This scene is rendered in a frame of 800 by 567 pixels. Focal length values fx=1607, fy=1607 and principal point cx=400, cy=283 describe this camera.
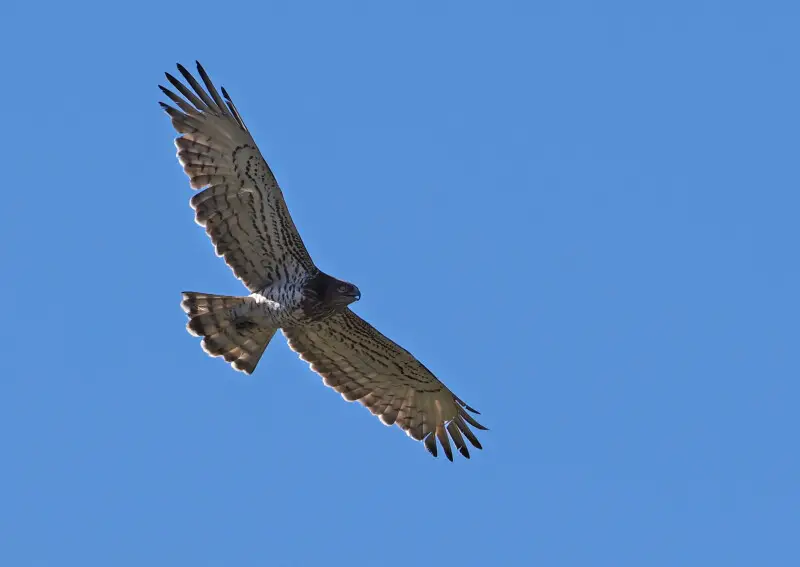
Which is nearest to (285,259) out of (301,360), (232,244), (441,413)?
Result: (232,244)

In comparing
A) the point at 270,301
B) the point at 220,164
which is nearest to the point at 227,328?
the point at 270,301

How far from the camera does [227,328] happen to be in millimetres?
18375

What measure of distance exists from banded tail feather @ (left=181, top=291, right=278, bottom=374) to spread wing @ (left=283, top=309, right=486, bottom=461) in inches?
34.8

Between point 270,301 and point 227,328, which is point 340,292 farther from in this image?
point 227,328

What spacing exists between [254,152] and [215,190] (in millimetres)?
603

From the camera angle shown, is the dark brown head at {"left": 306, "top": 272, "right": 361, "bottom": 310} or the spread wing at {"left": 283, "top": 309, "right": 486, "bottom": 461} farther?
the spread wing at {"left": 283, "top": 309, "right": 486, "bottom": 461}

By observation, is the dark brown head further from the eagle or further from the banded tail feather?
the banded tail feather

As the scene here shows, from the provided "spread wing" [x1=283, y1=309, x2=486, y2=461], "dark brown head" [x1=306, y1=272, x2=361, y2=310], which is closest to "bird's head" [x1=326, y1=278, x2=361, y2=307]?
"dark brown head" [x1=306, y1=272, x2=361, y2=310]

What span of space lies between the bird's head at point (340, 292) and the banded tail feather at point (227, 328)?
3.25 feet

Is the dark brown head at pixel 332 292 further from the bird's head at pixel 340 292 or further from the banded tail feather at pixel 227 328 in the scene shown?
the banded tail feather at pixel 227 328

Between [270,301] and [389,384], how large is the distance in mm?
2316

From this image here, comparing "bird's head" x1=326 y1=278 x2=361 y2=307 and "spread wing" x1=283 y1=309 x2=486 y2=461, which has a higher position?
"spread wing" x1=283 y1=309 x2=486 y2=461

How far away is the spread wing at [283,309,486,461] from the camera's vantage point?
19328 mm

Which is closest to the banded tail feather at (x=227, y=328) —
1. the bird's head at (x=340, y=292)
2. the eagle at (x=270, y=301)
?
the eagle at (x=270, y=301)
